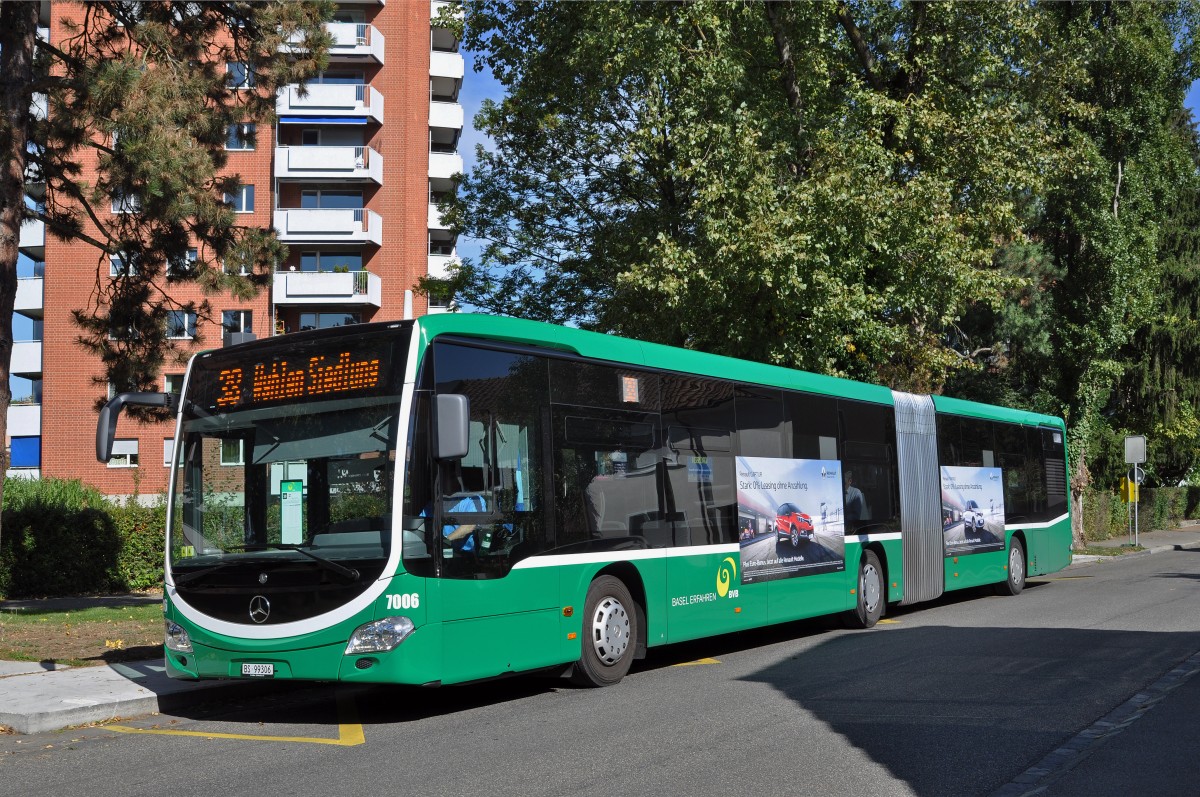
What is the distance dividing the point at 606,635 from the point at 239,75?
42.6 feet

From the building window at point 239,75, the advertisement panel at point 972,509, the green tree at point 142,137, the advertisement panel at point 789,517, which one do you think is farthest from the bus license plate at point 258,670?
the building window at point 239,75

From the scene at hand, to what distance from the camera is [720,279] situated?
64.1 feet

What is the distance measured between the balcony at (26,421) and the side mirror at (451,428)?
46160mm

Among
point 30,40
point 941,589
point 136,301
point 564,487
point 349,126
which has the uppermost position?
point 349,126

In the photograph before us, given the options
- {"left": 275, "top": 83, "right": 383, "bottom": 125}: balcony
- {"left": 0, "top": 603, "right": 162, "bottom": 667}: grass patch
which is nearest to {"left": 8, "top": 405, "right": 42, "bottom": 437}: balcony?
{"left": 275, "top": 83, "right": 383, "bottom": 125}: balcony

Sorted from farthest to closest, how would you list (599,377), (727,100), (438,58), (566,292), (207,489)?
1. (438,58)
2. (566,292)
3. (727,100)
4. (599,377)
5. (207,489)

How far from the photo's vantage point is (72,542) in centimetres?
2197

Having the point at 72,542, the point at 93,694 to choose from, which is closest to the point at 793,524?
the point at 93,694

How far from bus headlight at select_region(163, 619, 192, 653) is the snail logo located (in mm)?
5223

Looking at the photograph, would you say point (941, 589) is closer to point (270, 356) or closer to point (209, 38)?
point (270, 356)

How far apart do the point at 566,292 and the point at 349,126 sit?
1137 inches

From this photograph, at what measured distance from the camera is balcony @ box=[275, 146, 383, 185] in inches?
1913

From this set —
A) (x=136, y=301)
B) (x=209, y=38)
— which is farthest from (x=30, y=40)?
(x=136, y=301)

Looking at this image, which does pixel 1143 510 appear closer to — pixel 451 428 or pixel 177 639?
pixel 451 428
